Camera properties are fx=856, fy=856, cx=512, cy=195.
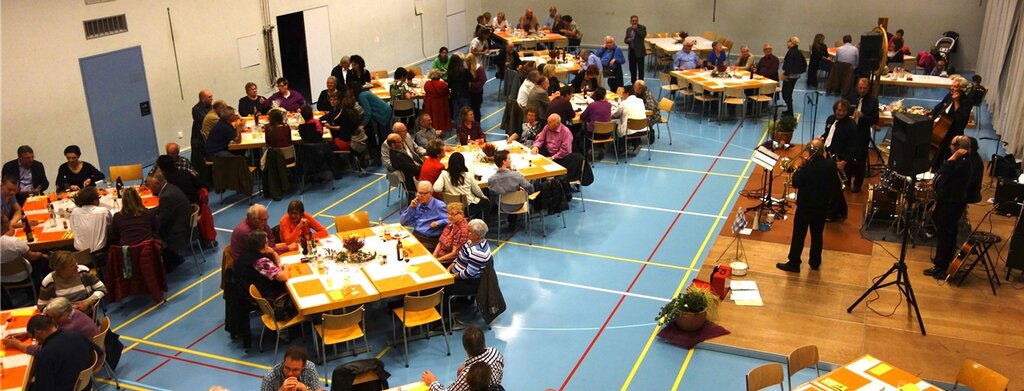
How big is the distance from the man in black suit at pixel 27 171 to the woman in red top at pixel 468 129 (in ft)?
18.4

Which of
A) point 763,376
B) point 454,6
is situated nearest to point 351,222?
point 763,376

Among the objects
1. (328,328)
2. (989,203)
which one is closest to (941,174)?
(989,203)

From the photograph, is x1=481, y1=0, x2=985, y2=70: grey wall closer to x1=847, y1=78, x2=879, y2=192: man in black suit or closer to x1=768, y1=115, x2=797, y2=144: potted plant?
Answer: x1=768, y1=115, x2=797, y2=144: potted plant

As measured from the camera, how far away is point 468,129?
1272 centimetres

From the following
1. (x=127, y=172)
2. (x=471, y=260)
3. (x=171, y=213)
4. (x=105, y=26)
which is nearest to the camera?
(x=471, y=260)

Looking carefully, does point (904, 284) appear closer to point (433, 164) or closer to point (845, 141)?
point (845, 141)

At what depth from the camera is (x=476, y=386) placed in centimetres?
586

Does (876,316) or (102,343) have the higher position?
(102,343)

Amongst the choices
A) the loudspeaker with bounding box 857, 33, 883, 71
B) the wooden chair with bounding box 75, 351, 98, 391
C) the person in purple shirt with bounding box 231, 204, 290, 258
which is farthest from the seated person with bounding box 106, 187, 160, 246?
the loudspeaker with bounding box 857, 33, 883, 71

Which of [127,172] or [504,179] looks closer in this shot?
[504,179]

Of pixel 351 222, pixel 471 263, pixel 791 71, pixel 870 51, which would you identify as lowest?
pixel 471 263

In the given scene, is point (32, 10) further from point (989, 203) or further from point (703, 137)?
point (989, 203)

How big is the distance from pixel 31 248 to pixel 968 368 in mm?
9133

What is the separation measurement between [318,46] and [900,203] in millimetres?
12115
